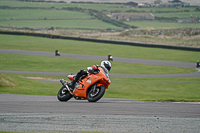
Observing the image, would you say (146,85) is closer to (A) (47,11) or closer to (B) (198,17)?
(B) (198,17)

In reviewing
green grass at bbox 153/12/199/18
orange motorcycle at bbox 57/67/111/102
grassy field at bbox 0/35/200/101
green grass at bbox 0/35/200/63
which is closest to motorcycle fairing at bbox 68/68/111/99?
orange motorcycle at bbox 57/67/111/102

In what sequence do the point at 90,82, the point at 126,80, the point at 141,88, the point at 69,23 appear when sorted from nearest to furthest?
the point at 90,82, the point at 141,88, the point at 126,80, the point at 69,23

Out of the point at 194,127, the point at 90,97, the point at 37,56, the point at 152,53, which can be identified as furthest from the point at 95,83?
the point at 152,53

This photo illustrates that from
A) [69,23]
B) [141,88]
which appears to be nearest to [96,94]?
[141,88]

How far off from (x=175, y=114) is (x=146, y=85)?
17975 mm

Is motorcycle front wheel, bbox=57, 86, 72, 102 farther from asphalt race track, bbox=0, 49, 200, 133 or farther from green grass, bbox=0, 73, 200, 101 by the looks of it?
green grass, bbox=0, 73, 200, 101

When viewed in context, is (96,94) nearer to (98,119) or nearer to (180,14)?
(98,119)

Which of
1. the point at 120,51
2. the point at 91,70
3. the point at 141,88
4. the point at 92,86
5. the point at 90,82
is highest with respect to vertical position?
the point at 91,70

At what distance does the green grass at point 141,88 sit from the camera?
1973cm

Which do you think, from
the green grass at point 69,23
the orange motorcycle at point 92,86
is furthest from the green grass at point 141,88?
the green grass at point 69,23

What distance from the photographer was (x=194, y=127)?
6.99 meters

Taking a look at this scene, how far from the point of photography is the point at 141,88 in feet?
81.1

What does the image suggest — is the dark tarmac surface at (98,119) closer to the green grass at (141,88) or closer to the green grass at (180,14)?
the green grass at (141,88)

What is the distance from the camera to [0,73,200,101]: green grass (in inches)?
777
